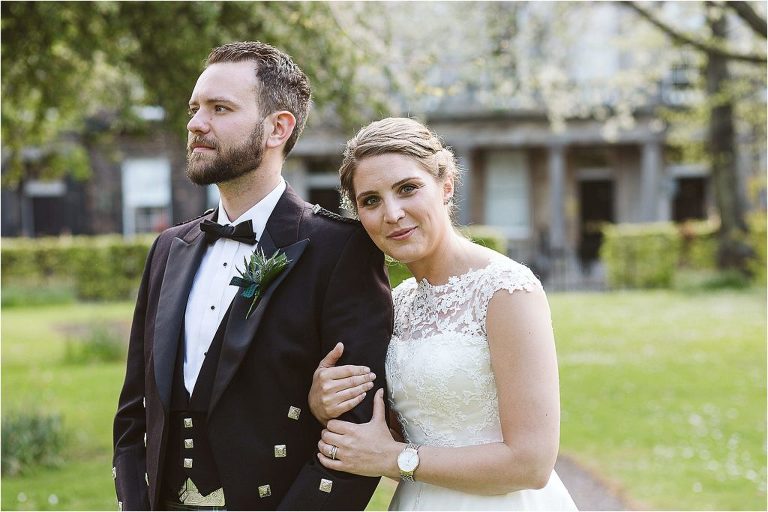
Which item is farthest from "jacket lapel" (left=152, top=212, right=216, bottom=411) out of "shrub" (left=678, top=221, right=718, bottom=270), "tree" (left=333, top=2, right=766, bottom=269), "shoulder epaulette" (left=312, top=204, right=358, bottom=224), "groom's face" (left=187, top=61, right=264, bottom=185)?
"shrub" (left=678, top=221, right=718, bottom=270)

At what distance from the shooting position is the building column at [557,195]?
24.7 meters

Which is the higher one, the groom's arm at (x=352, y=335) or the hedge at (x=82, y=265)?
the groom's arm at (x=352, y=335)

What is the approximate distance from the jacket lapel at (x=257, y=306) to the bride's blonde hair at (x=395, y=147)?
0.73 ft

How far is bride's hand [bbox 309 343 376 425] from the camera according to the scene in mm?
2543

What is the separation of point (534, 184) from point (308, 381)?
24866mm

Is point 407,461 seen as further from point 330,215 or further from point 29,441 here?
point 29,441

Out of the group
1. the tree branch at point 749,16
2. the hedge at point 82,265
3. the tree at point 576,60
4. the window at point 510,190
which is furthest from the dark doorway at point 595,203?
the tree branch at point 749,16

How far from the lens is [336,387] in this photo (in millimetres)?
2535

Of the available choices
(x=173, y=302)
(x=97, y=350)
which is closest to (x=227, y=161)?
(x=173, y=302)

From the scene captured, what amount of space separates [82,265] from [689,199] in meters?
17.5

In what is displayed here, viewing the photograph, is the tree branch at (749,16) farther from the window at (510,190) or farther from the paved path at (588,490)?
the window at (510,190)

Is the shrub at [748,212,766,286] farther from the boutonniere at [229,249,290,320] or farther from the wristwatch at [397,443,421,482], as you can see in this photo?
the boutonniere at [229,249,290,320]

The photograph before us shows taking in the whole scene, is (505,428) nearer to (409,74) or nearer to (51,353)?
(409,74)

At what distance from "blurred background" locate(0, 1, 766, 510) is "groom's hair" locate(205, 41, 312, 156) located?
0.65 meters
